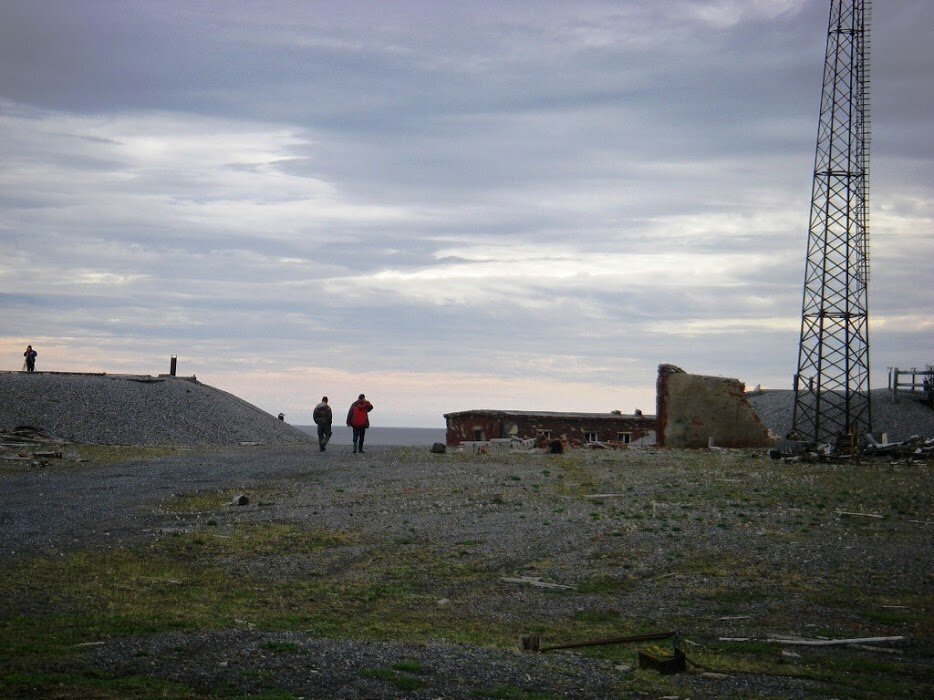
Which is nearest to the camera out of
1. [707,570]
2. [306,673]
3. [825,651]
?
[306,673]

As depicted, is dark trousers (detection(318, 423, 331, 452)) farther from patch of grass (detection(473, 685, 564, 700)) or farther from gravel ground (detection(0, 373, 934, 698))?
patch of grass (detection(473, 685, 564, 700))

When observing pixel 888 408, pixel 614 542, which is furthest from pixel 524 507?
pixel 888 408

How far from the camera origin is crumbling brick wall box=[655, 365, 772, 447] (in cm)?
4878

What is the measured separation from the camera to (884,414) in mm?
65688

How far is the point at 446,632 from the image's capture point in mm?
12930

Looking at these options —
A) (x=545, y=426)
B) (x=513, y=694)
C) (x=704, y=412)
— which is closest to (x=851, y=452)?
(x=704, y=412)

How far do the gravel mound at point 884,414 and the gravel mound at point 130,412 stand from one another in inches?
1149

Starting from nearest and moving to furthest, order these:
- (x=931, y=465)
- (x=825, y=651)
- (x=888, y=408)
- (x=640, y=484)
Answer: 1. (x=825, y=651)
2. (x=640, y=484)
3. (x=931, y=465)
4. (x=888, y=408)

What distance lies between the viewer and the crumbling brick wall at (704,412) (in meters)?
48.8

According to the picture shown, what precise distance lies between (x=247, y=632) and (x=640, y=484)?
62.0ft

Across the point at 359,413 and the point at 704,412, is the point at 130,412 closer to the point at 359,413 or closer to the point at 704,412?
the point at 359,413

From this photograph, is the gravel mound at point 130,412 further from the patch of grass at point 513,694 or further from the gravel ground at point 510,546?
the patch of grass at point 513,694

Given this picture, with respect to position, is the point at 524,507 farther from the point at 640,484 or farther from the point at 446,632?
the point at 446,632

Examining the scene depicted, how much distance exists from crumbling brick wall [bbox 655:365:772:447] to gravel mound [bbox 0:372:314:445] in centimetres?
2171
